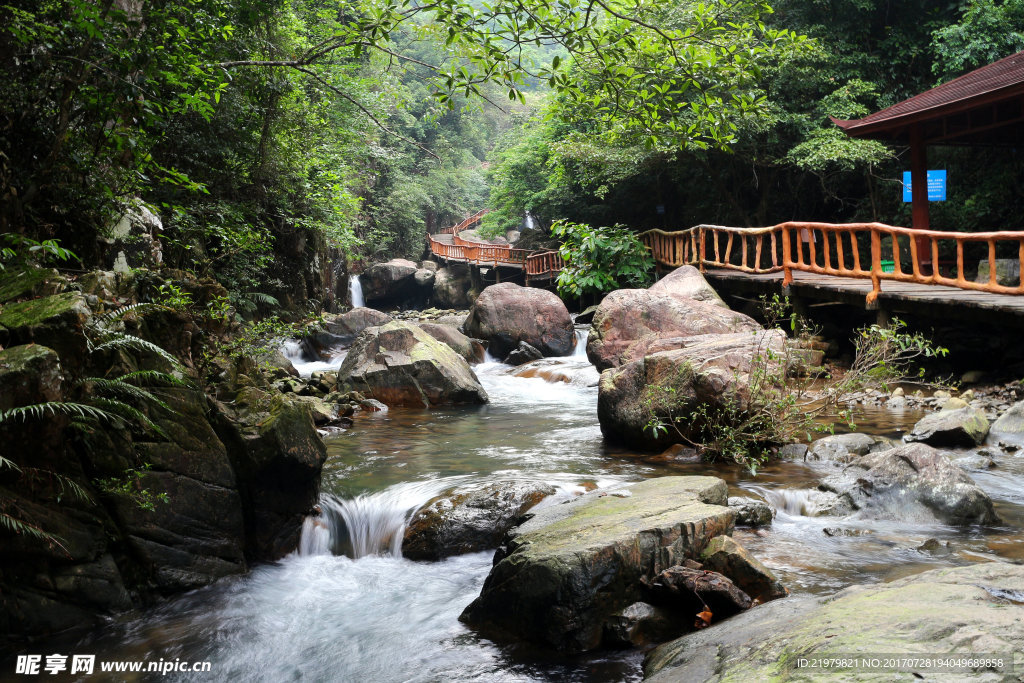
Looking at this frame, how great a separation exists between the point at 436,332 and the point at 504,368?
5.13 feet

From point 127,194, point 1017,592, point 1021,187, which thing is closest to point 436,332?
point 127,194

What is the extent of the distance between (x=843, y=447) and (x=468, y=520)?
3.60 metres

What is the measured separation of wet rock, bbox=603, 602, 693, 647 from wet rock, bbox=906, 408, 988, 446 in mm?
4480

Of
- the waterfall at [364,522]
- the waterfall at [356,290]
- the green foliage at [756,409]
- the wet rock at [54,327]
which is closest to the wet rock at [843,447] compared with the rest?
the green foliage at [756,409]

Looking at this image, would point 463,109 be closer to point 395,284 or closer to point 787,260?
point 787,260

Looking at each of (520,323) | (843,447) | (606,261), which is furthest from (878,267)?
(606,261)

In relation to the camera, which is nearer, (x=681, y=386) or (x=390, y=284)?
→ (x=681, y=386)

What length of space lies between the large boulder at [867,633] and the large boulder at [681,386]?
127 inches

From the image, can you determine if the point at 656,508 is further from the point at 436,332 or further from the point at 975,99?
the point at 975,99

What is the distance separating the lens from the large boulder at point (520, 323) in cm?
1466

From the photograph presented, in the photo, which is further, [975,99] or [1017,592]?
[975,99]

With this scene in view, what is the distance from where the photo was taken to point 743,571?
3.43 meters

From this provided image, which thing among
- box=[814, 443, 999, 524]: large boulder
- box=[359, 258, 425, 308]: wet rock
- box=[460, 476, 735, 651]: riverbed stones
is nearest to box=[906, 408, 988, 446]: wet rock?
box=[814, 443, 999, 524]: large boulder

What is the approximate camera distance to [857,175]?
55.6ft
